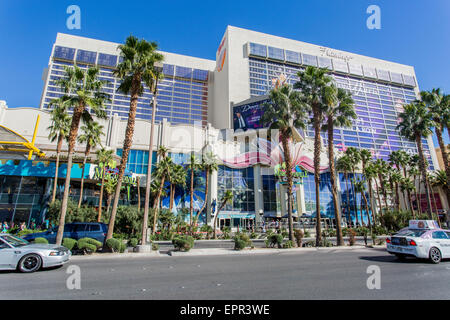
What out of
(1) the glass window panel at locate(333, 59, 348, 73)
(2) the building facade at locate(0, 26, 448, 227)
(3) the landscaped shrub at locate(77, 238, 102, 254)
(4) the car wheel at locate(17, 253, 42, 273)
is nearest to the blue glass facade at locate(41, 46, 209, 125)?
(2) the building facade at locate(0, 26, 448, 227)

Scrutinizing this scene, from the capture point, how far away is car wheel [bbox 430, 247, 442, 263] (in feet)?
31.3

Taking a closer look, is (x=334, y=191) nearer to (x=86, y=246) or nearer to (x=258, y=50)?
(x=86, y=246)

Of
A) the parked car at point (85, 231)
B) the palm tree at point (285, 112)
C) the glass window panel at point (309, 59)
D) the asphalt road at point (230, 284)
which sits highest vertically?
the glass window panel at point (309, 59)

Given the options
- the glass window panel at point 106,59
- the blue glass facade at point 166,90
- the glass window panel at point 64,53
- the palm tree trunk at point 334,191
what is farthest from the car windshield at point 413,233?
the glass window panel at point 64,53

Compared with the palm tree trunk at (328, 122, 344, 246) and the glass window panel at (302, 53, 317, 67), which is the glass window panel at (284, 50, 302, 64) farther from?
the palm tree trunk at (328, 122, 344, 246)

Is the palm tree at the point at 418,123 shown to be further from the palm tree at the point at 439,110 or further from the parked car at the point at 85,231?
the parked car at the point at 85,231

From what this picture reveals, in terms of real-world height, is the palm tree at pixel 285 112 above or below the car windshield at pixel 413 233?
above

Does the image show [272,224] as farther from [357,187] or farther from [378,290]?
[378,290]

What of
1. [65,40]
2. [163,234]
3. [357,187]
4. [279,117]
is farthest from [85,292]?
[65,40]

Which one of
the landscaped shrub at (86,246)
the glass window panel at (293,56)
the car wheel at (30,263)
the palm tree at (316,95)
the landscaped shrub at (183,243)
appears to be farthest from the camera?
the glass window panel at (293,56)

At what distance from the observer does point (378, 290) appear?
5.60 meters

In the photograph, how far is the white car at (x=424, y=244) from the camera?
9.59 metres

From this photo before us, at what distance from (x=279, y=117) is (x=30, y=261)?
18.3 m

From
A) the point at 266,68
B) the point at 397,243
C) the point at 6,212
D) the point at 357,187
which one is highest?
the point at 266,68
